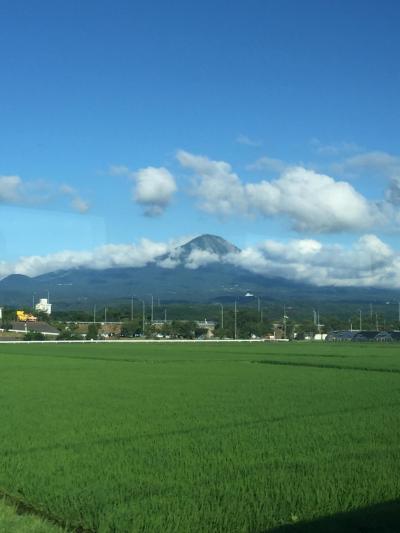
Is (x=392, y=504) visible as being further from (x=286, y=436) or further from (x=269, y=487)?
(x=286, y=436)

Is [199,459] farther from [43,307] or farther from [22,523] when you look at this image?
[43,307]

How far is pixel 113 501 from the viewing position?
6832 mm

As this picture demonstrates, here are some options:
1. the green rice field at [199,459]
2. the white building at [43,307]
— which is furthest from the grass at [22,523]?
the white building at [43,307]

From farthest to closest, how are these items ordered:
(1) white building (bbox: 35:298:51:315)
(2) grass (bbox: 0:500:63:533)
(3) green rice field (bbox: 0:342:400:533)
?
(1) white building (bbox: 35:298:51:315) → (3) green rice field (bbox: 0:342:400:533) → (2) grass (bbox: 0:500:63:533)

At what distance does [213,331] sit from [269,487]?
126 meters

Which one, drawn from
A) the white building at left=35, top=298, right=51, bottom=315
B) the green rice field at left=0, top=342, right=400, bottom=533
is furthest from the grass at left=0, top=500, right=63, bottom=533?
the white building at left=35, top=298, right=51, bottom=315


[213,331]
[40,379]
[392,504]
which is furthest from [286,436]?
[213,331]

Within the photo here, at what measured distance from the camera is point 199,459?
896 cm

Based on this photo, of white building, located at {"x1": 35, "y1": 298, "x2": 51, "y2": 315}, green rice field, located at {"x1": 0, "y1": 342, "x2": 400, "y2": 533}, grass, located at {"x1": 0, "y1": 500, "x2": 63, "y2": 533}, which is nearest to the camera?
grass, located at {"x1": 0, "y1": 500, "x2": 63, "y2": 533}

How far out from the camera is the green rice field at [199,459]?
255 inches

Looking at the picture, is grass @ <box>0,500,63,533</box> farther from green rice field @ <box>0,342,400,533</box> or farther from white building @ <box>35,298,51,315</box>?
white building @ <box>35,298,51,315</box>

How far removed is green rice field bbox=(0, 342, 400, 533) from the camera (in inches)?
255

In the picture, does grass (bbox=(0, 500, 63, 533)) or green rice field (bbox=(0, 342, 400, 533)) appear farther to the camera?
green rice field (bbox=(0, 342, 400, 533))

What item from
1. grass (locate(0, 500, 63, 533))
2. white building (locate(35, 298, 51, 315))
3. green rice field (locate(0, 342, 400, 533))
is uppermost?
white building (locate(35, 298, 51, 315))
